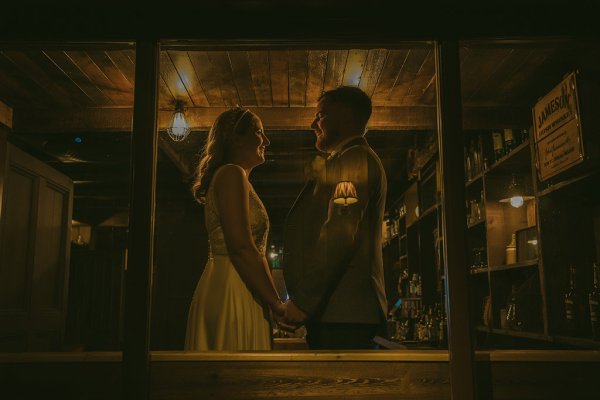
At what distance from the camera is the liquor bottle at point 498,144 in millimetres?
4711

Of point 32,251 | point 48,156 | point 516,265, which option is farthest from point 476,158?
point 48,156

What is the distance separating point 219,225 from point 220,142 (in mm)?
477

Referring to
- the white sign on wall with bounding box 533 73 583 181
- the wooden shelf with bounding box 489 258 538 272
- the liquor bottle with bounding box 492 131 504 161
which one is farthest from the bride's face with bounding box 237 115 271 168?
the liquor bottle with bounding box 492 131 504 161

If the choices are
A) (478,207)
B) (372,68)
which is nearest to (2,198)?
(372,68)

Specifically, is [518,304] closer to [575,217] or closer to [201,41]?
[575,217]

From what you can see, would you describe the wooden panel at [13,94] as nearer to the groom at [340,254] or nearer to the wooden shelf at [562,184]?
the groom at [340,254]

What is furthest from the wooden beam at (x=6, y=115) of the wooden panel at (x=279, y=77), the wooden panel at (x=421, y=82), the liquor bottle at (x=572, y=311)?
the liquor bottle at (x=572, y=311)

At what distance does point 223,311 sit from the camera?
9.73 feet

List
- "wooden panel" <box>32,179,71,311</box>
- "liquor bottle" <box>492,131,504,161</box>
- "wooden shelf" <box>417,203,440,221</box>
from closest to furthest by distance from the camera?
"liquor bottle" <box>492,131,504,161</box>
"wooden panel" <box>32,179,71,311</box>
"wooden shelf" <box>417,203,440,221</box>

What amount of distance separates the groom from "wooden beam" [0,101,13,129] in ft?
9.07

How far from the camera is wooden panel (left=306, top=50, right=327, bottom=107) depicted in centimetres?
357

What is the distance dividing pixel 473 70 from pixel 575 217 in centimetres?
122

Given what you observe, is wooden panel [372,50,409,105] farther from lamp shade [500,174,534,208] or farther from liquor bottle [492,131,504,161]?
lamp shade [500,174,534,208]

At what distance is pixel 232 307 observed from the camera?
296 centimetres
